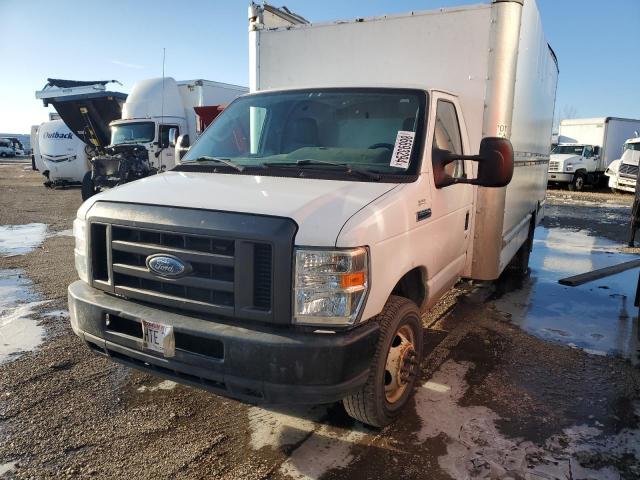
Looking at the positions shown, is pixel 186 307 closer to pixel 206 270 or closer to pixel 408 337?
pixel 206 270

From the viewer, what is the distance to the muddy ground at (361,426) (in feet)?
9.14

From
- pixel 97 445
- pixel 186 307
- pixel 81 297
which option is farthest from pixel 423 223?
pixel 97 445

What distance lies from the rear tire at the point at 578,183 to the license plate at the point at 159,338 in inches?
1021

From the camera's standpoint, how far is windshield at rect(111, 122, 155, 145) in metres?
15.7

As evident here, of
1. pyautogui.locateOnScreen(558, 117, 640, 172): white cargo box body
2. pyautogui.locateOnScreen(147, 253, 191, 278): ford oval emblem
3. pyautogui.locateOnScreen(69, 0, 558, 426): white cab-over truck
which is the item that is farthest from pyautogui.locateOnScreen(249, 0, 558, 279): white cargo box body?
pyautogui.locateOnScreen(558, 117, 640, 172): white cargo box body

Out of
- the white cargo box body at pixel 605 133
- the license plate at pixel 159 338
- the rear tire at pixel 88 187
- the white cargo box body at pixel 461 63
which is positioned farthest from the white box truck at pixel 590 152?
the license plate at pixel 159 338

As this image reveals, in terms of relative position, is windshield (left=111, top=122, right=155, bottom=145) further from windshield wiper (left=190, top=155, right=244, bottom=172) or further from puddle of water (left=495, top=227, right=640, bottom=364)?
windshield wiper (left=190, top=155, right=244, bottom=172)

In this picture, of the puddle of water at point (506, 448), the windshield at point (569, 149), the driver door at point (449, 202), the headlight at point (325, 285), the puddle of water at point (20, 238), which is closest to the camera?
the headlight at point (325, 285)

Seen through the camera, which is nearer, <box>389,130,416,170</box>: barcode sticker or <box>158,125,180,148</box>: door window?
<box>389,130,416,170</box>: barcode sticker

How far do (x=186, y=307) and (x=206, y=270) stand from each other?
0.24 meters

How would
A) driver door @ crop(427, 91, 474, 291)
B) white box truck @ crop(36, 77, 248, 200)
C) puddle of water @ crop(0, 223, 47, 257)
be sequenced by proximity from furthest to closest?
white box truck @ crop(36, 77, 248, 200), puddle of water @ crop(0, 223, 47, 257), driver door @ crop(427, 91, 474, 291)

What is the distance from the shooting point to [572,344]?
15.5ft

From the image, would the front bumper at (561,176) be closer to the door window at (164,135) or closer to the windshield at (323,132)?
the door window at (164,135)

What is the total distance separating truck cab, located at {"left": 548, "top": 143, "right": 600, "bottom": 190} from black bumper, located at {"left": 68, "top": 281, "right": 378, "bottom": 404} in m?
24.8
